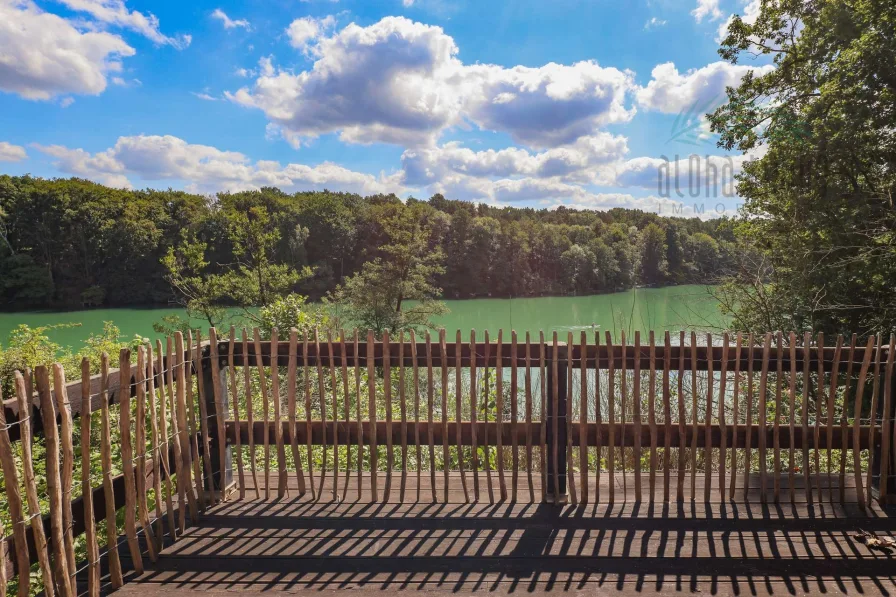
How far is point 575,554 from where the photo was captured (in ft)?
9.77

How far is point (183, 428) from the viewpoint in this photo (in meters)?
3.24

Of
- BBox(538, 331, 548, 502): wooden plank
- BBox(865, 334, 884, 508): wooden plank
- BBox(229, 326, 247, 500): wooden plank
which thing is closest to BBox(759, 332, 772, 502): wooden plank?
BBox(865, 334, 884, 508): wooden plank

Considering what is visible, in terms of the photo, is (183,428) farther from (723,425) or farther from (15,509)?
(723,425)

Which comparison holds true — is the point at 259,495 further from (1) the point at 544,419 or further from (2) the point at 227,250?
(2) the point at 227,250

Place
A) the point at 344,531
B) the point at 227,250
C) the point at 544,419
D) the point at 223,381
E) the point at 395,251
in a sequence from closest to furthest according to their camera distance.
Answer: the point at 344,531 < the point at 544,419 < the point at 223,381 < the point at 395,251 < the point at 227,250

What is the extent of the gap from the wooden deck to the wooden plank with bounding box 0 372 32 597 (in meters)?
0.57

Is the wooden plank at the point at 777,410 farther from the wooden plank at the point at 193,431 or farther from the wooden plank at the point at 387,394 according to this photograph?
the wooden plank at the point at 193,431

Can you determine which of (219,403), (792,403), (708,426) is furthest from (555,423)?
(219,403)

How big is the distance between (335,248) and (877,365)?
3935 cm

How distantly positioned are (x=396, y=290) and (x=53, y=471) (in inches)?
932

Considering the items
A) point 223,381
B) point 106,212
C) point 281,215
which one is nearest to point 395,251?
point 281,215

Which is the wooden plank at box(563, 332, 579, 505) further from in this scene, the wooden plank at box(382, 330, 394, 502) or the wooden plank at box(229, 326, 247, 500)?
the wooden plank at box(229, 326, 247, 500)

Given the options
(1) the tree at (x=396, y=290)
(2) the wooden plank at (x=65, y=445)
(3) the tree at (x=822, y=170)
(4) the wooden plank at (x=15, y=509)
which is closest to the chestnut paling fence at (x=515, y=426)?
(2) the wooden plank at (x=65, y=445)

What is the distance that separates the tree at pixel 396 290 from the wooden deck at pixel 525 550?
19.7 metres
